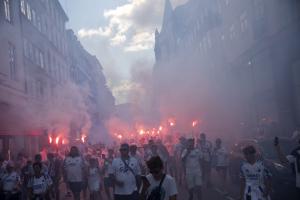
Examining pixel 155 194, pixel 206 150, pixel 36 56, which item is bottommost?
pixel 155 194

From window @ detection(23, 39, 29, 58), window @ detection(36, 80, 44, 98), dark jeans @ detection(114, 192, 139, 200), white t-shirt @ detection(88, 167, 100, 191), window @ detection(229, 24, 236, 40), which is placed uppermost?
window @ detection(229, 24, 236, 40)

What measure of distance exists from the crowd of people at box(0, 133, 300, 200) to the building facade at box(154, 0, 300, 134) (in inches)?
275

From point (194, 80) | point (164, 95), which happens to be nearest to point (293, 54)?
point (194, 80)

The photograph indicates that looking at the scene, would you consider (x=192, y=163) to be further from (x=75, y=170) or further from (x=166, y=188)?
(x=166, y=188)

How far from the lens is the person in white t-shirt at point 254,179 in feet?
22.6

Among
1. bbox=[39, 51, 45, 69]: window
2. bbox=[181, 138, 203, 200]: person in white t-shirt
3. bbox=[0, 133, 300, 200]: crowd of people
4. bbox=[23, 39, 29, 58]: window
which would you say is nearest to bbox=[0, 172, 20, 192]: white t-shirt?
bbox=[0, 133, 300, 200]: crowd of people

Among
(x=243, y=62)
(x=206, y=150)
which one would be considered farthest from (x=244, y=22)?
(x=206, y=150)

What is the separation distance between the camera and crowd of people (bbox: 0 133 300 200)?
17.2 feet

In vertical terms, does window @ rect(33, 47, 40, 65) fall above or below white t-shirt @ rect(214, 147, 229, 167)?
above

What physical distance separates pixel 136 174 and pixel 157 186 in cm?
306

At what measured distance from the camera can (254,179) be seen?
22.9 ft

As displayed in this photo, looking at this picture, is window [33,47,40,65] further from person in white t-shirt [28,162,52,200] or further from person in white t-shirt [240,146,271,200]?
person in white t-shirt [240,146,271,200]

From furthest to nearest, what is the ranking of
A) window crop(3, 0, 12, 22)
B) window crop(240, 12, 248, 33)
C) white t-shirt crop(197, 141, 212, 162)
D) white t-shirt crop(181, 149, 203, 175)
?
window crop(240, 12, 248, 33), window crop(3, 0, 12, 22), white t-shirt crop(197, 141, 212, 162), white t-shirt crop(181, 149, 203, 175)

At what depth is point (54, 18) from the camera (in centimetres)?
3556
